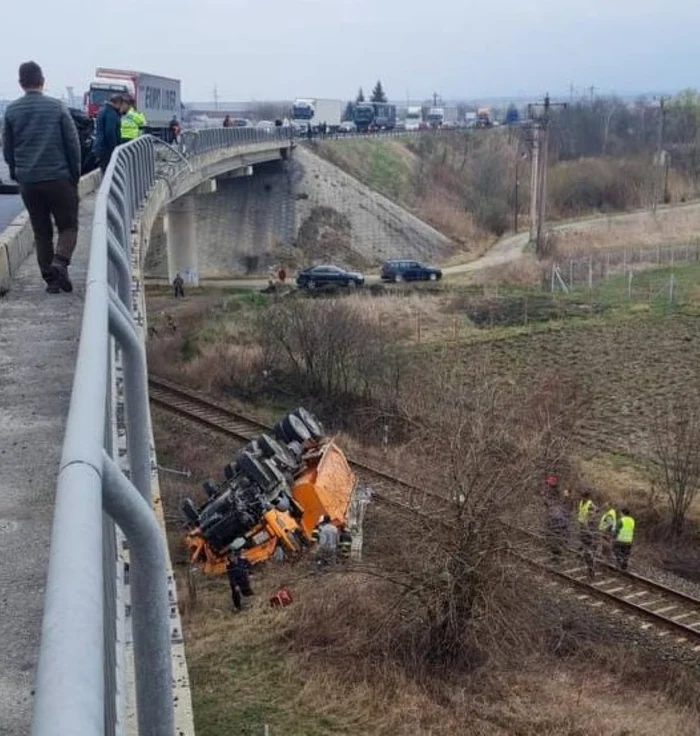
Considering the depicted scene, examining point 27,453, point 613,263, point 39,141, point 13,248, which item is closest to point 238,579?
point 13,248

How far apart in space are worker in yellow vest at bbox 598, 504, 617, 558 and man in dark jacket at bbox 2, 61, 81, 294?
11770 millimetres

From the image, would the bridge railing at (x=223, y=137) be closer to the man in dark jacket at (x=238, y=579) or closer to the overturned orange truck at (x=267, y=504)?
the overturned orange truck at (x=267, y=504)

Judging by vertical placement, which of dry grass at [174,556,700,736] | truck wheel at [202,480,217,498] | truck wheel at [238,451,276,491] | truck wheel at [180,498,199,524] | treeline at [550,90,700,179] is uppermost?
treeline at [550,90,700,179]

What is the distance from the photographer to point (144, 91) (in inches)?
1719

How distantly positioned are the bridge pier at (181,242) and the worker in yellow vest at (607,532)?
2972 cm

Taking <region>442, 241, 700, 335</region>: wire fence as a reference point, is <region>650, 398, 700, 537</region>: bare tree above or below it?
below

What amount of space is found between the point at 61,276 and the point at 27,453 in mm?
3813

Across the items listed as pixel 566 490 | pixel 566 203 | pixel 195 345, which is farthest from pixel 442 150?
pixel 566 490

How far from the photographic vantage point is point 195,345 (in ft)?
104

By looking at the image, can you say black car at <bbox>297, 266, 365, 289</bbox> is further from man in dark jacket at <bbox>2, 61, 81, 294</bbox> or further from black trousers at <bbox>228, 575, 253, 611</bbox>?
man in dark jacket at <bbox>2, 61, 81, 294</bbox>

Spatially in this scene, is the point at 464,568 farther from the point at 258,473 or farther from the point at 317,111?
the point at 317,111

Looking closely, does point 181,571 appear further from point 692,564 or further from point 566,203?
point 566,203

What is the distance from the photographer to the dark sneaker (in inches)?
345

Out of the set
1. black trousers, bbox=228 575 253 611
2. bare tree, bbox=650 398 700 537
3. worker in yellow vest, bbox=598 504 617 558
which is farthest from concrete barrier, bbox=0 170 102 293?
bare tree, bbox=650 398 700 537
